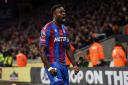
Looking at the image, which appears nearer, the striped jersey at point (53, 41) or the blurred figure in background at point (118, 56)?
the striped jersey at point (53, 41)

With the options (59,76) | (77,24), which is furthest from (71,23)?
(59,76)

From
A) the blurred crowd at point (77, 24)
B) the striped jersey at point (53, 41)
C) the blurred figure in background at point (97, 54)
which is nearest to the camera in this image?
the striped jersey at point (53, 41)

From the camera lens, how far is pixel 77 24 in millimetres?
25219

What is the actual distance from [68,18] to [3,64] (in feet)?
22.1

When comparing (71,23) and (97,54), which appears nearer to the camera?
(97,54)

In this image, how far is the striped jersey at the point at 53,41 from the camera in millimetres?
7645

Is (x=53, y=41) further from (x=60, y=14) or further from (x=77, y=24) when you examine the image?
(x=77, y=24)

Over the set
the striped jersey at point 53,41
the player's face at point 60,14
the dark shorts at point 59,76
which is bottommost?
the dark shorts at point 59,76

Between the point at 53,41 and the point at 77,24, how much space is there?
691 inches

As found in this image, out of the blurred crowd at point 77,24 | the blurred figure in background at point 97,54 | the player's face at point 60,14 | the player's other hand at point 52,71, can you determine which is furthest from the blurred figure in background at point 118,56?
the player's other hand at point 52,71

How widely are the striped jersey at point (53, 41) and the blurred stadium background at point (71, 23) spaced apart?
12080mm

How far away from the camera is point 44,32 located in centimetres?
764

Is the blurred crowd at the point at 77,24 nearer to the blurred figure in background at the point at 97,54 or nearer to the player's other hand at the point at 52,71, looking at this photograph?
the blurred figure in background at the point at 97,54

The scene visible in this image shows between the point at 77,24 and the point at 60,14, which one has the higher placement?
the point at 77,24
